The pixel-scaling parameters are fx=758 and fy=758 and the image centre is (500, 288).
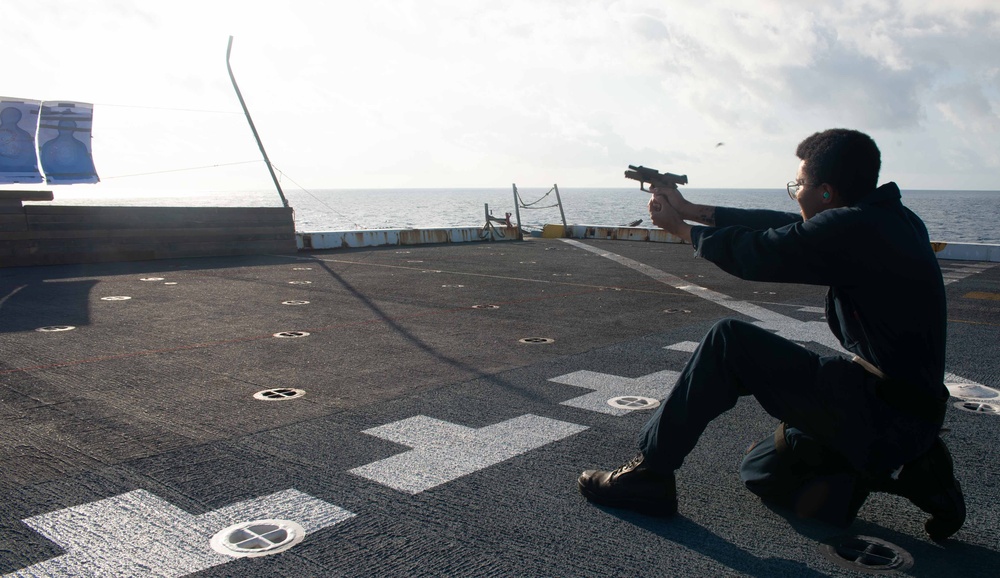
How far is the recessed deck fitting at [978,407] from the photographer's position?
173 inches

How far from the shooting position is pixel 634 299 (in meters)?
9.26

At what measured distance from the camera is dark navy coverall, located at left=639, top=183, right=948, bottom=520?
2.57m

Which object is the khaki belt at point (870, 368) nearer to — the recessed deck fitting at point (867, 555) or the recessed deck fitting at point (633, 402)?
the recessed deck fitting at point (867, 555)

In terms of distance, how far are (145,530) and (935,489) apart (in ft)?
9.20

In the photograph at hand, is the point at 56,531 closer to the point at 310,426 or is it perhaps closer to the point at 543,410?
the point at 310,426

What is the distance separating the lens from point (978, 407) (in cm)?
448

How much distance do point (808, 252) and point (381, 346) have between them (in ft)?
13.8

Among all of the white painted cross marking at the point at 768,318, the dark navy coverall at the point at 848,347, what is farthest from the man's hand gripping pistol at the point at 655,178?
the white painted cross marking at the point at 768,318

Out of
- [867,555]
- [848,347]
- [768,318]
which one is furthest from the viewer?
[768,318]

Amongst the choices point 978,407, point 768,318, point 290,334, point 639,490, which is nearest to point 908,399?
point 639,490

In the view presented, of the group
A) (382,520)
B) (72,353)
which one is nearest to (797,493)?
(382,520)

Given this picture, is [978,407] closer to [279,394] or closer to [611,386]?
[611,386]

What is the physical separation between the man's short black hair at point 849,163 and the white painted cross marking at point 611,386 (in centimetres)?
196

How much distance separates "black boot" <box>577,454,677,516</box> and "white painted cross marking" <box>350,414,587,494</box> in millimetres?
659
